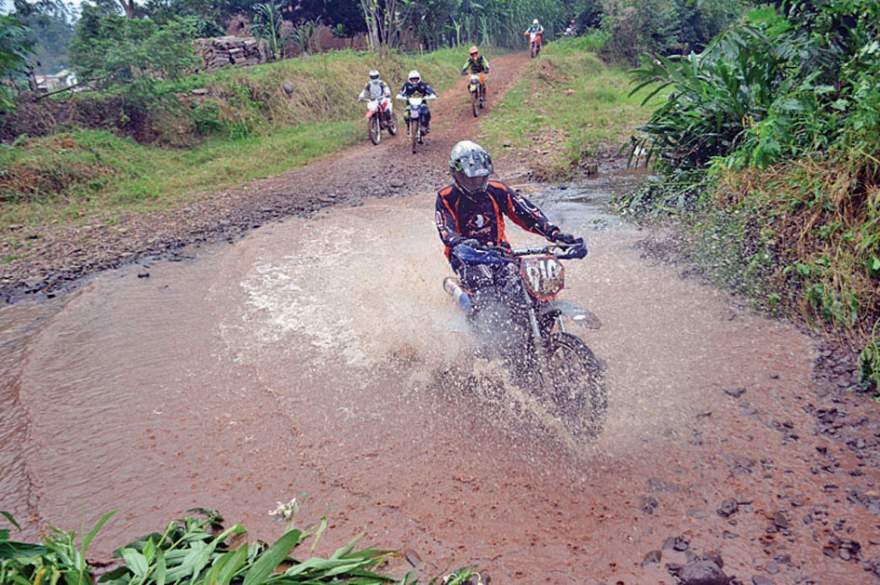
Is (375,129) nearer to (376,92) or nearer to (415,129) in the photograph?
(376,92)

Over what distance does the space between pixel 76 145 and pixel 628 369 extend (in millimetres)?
10859

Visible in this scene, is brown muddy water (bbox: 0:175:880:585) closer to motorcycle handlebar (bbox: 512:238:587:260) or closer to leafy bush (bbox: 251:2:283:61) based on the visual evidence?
motorcycle handlebar (bbox: 512:238:587:260)

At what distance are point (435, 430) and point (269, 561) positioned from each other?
84.1 inches

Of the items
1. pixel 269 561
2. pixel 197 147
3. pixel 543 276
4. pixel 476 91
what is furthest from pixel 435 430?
pixel 476 91

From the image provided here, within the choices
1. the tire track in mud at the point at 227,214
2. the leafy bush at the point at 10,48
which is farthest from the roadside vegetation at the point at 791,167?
the leafy bush at the point at 10,48

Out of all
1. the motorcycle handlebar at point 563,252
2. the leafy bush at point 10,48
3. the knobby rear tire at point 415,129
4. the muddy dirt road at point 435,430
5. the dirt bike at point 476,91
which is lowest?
the muddy dirt road at point 435,430

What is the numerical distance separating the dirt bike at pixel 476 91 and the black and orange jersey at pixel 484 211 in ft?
40.2

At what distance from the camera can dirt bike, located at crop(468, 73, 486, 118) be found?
16516 millimetres

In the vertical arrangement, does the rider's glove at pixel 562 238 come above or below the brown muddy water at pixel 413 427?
above

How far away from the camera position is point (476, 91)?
54.7 feet

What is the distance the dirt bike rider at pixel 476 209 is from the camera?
474 cm

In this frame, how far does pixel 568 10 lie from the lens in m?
40.4

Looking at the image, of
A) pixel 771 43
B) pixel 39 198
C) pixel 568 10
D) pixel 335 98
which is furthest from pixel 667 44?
pixel 39 198

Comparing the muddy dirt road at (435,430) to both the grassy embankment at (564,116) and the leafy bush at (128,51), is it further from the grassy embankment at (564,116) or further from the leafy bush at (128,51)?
the leafy bush at (128,51)
